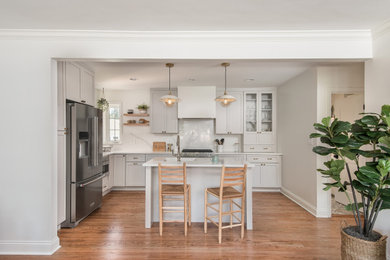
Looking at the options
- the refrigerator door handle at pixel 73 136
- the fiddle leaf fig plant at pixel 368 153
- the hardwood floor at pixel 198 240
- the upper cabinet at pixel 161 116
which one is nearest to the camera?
the fiddle leaf fig plant at pixel 368 153

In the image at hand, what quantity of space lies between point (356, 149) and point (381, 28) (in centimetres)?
136

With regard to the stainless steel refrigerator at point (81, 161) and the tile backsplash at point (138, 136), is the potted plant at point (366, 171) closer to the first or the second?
the stainless steel refrigerator at point (81, 161)

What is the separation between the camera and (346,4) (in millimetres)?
2092

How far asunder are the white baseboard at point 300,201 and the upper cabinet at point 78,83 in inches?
163

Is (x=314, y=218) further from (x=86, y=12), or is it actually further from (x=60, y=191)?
(x=86, y=12)

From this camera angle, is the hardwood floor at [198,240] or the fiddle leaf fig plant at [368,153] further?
the hardwood floor at [198,240]

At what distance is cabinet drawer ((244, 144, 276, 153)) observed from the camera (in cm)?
570

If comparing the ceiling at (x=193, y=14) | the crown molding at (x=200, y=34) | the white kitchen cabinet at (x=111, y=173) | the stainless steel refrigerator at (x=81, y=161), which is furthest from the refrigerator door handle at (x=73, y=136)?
the white kitchen cabinet at (x=111, y=173)

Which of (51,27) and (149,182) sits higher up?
(51,27)

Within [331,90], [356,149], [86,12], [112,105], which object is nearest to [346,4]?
[356,149]

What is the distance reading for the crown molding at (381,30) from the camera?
2423mm

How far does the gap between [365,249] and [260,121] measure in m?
3.82

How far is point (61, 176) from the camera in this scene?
315cm

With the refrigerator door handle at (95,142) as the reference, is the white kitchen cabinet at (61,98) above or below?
above
